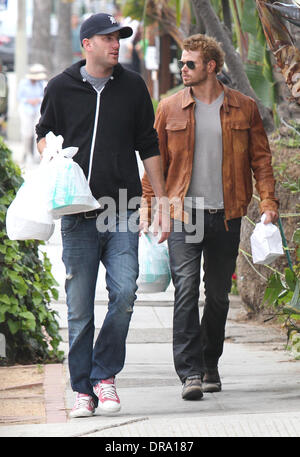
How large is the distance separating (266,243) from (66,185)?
4.22ft

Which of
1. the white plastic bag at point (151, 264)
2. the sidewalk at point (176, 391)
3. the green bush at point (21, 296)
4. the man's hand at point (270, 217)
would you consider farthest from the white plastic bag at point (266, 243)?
the green bush at point (21, 296)

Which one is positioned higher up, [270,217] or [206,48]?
[206,48]

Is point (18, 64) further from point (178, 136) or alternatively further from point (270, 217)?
point (270, 217)

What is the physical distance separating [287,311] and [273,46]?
152 cm

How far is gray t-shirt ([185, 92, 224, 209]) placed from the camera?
234 inches

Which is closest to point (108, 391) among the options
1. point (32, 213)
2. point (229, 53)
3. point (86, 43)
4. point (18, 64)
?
point (32, 213)

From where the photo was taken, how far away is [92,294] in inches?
214

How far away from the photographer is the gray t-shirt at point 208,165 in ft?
19.5

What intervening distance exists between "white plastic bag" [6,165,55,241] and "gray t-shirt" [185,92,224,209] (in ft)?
3.37

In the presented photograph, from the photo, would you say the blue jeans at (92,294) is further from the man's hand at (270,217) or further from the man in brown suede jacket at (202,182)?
the man's hand at (270,217)

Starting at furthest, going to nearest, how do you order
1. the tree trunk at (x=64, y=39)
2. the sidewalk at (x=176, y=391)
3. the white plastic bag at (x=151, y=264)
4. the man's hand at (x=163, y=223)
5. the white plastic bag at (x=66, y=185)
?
the tree trunk at (x=64, y=39) < the white plastic bag at (x=151, y=264) < the man's hand at (x=163, y=223) < the white plastic bag at (x=66, y=185) < the sidewalk at (x=176, y=391)

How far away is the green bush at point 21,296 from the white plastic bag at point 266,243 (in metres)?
1.70

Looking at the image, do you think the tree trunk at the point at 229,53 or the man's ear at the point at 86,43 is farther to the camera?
the tree trunk at the point at 229,53

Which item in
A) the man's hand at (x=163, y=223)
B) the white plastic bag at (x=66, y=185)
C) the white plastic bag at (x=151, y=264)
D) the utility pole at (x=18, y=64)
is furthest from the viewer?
the utility pole at (x=18, y=64)
